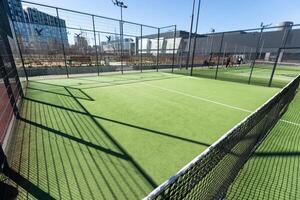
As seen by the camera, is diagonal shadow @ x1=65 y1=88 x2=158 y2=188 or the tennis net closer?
the tennis net

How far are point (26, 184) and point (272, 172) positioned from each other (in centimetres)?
328

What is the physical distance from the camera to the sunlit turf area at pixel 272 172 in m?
1.94

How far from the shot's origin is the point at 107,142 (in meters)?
2.89

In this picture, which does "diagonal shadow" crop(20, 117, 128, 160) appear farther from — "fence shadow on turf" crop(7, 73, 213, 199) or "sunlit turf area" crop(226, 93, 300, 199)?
"sunlit turf area" crop(226, 93, 300, 199)

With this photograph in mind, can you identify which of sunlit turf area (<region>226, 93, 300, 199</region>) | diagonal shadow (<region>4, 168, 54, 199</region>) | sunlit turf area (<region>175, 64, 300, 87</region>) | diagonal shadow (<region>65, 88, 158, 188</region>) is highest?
diagonal shadow (<region>4, 168, 54, 199</region>)

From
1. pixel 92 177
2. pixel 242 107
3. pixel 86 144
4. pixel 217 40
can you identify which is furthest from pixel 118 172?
pixel 217 40

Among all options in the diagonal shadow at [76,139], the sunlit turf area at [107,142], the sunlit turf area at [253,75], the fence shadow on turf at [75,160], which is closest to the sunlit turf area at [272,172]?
the sunlit turf area at [107,142]

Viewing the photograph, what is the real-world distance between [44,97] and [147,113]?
148 inches

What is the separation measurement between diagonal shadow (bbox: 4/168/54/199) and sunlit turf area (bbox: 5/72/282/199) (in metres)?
0.01

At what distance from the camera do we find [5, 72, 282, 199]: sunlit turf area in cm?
197

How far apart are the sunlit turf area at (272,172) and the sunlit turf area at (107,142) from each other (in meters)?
0.72

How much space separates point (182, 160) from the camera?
96.9 inches

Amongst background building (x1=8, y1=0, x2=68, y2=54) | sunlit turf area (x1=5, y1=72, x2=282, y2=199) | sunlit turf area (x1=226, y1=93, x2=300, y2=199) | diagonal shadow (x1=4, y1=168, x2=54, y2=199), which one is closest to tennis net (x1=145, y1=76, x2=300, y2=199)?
sunlit turf area (x1=226, y1=93, x2=300, y2=199)

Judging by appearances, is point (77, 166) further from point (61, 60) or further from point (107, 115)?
point (61, 60)
